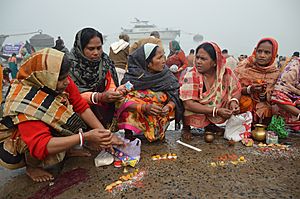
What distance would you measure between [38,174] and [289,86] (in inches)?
126

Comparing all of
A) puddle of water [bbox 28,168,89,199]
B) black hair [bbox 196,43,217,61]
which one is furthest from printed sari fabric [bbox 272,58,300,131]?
puddle of water [bbox 28,168,89,199]

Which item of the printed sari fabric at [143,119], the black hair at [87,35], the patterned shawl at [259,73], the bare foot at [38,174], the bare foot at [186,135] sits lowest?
the bare foot at [186,135]

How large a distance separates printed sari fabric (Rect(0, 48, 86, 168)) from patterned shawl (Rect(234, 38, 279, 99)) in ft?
8.71

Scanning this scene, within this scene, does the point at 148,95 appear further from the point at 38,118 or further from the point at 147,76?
the point at 38,118

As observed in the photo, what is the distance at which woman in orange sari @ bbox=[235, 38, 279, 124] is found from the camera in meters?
3.36

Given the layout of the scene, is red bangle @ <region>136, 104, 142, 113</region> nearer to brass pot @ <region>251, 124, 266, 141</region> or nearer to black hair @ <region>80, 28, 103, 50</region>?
black hair @ <region>80, 28, 103, 50</region>

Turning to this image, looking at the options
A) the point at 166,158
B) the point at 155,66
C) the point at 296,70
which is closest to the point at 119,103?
the point at 155,66

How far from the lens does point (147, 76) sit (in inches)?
120

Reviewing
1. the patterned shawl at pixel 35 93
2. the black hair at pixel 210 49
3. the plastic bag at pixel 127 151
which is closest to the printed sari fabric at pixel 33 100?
the patterned shawl at pixel 35 93

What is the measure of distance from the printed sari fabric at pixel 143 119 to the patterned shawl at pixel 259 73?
1.39 m

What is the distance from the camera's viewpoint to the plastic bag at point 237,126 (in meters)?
3.19

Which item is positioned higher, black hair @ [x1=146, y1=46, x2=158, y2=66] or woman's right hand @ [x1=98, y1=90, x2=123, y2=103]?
black hair @ [x1=146, y1=46, x2=158, y2=66]

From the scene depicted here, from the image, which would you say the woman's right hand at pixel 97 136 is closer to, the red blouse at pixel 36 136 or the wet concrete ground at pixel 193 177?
the red blouse at pixel 36 136

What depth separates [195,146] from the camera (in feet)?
10.1
